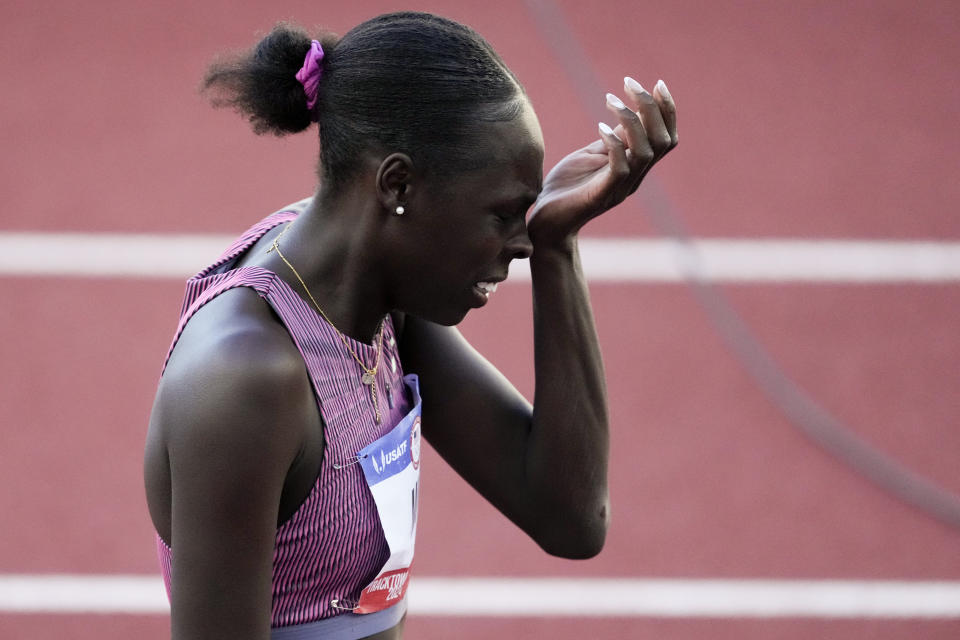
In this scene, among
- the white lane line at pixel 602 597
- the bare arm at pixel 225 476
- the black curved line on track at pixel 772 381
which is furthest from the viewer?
the black curved line on track at pixel 772 381

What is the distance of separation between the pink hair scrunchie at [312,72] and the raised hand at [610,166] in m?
0.31

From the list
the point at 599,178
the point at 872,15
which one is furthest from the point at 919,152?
the point at 599,178

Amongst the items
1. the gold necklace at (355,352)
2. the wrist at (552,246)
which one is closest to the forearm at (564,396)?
the wrist at (552,246)

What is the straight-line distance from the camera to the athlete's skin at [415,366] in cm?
116

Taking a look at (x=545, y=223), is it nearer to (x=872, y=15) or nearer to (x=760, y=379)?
(x=760, y=379)

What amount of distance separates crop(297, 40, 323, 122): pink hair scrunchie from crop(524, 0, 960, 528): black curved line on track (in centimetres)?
262

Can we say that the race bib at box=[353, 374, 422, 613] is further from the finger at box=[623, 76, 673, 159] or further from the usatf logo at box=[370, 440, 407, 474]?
the finger at box=[623, 76, 673, 159]

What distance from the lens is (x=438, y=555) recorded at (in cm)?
335

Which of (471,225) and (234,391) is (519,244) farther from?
(234,391)

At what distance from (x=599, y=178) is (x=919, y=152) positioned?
307cm

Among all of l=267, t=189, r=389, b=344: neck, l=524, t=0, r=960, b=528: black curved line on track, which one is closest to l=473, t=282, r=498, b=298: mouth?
l=267, t=189, r=389, b=344: neck

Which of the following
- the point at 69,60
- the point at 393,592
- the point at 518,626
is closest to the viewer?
the point at 393,592

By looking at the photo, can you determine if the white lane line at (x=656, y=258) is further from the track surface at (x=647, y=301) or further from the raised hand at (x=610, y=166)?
Answer: the raised hand at (x=610, y=166)

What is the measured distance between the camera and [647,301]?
391 cm
